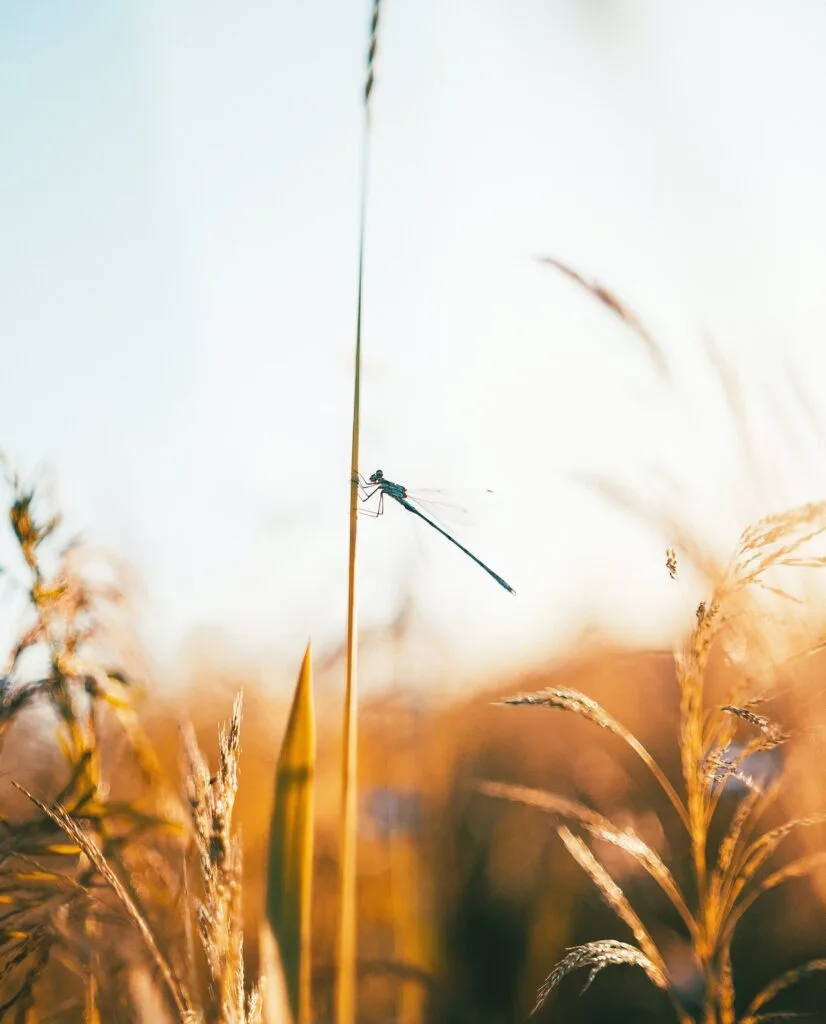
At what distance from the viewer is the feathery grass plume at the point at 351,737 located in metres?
0.84

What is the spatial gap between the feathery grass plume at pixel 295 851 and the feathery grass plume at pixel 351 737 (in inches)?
1.6

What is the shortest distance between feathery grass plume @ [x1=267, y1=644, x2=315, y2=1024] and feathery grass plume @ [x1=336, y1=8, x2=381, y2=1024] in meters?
0.04

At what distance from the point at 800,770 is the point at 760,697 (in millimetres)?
679

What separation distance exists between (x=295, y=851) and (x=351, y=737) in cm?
14

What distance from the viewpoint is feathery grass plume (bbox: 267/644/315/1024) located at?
84cm

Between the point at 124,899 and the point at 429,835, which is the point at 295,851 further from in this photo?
the point at 429,835

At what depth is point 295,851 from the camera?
90 cm

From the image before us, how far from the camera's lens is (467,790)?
8.35 feet

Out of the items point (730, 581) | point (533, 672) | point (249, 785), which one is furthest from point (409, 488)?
point (533, 672)

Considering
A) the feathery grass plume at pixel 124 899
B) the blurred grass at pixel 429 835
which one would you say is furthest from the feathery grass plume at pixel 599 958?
the feathery grass plume at pixel 124 899

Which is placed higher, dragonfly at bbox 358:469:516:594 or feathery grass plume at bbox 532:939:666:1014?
dragonfly at bbox 358:469:516:594

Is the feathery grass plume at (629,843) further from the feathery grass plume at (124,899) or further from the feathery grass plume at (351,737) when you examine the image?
the feathery grass plume at (124,899)

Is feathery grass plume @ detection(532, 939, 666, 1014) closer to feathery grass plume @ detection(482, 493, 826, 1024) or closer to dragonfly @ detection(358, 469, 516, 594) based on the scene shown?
feathery grass plume @ detection(482, 493, 826, 1024)

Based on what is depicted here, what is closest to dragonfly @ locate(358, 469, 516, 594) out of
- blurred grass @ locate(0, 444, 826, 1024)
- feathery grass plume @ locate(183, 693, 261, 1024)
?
blurred grass @ locate(0, 444, 826, 1024)
